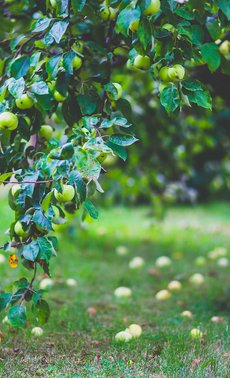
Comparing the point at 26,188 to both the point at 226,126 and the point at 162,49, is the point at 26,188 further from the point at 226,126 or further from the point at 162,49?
the point at 226,126

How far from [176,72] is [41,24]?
0.52m

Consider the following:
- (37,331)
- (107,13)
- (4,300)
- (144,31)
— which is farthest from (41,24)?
(37,331)

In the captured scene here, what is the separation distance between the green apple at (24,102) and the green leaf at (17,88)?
0.35 feet

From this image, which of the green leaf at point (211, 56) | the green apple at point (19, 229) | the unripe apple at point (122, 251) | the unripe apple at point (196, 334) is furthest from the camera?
the unripe apple at point (122, 251)

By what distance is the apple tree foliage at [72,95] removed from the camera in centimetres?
180

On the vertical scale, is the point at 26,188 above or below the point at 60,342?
above

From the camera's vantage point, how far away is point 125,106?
7.16ft

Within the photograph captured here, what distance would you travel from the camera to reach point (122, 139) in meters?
1.89

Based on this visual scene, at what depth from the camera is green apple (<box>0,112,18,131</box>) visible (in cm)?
198

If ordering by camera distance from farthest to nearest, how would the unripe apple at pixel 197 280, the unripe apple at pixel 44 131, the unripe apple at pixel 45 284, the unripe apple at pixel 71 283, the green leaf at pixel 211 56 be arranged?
the unripe apple at pixel 197 280
the unripe apple at pixel 71 283
the unripe apple at pixel 45 284
the unripe apple at pixel 44 131
the green leaf at pixel 211 56

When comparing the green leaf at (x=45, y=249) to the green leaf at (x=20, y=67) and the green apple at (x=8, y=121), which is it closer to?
the green apple at (x=8, y=121)

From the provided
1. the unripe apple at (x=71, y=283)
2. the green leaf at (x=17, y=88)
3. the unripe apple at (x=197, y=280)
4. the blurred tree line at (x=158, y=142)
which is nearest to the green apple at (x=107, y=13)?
the green leaf at (x=17, y=88)

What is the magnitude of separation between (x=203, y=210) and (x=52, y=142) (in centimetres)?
661

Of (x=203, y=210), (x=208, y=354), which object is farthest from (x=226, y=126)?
(x=208, y=354)
